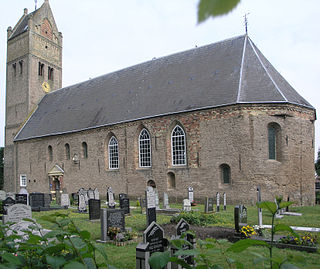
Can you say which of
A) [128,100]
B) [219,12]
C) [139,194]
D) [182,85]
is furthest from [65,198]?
[219,12]

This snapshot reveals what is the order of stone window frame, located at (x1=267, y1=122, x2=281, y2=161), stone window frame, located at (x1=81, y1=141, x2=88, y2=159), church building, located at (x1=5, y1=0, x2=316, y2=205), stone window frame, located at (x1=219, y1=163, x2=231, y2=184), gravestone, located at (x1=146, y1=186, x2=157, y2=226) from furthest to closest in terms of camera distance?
stone window frame, located at (x1=81, y1=141, x2=88, y2=159) < stone window frame, located at (x1=219, y1=163, x2=231, y2=184) < stone window frame, located at (x1=267, y1=122, x2=281, y2=161) < church building, located at (x1=5, y1=0, x2=316, y2=205) < gravestone, located at (x1=146, y1=186, x2=157, y2=226)

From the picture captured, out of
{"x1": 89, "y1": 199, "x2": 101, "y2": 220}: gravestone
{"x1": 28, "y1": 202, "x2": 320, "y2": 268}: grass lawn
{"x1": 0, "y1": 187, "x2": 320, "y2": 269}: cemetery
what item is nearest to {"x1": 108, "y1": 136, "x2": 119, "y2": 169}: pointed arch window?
{"x1": 28, "y1": 202, "x2": 320, "y2": 268}: grass lawn

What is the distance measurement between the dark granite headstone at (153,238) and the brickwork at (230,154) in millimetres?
13523

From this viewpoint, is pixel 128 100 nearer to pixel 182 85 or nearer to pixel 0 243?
pixel 182 85

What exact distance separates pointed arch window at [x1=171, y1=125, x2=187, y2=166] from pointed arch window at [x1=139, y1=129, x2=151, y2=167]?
2036 millimetres

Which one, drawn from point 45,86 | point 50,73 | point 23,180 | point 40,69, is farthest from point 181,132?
point 50,73

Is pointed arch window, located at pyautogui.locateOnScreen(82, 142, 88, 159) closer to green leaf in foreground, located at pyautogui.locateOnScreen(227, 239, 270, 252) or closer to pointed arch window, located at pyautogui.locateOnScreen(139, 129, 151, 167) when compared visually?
pointed arch window, located at pyautogui.locateOnScreen(139, 129, 151, 167)

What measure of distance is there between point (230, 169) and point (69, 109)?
55.9 feet

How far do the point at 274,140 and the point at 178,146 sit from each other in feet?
19.7

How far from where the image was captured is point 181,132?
21.0 metres

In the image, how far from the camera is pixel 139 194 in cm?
2228

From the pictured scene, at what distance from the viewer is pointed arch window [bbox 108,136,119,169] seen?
24.5 metres

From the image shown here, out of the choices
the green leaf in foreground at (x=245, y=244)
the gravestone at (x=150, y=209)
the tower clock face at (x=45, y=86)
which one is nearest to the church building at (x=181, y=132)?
the tower clock face at (x=45, y=86)

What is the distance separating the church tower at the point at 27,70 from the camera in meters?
33.4
